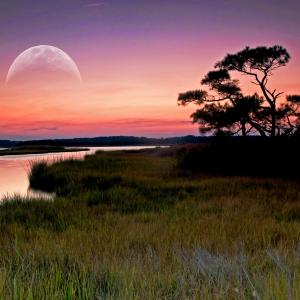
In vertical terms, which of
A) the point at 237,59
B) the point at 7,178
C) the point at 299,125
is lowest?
the point at 7,178

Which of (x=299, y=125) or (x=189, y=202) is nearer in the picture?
(x=189, y=202)

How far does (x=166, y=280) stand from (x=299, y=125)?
70.4ft

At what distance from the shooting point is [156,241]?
7242mm

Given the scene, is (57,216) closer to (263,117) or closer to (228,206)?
(228,206)

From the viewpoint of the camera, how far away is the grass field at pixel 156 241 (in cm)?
370

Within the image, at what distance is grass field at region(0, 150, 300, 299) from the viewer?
12.1 feet

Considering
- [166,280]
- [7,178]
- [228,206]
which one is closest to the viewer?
[166,280]

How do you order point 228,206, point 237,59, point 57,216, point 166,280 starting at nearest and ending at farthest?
point 166,280, point 57,216, point 228,206, point 237,59

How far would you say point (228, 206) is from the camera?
11.8m

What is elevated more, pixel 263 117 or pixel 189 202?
pixel 263 117

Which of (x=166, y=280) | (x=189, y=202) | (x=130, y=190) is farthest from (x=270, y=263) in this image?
(x=130, y=190)

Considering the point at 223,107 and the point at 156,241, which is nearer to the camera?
the point at 156,241

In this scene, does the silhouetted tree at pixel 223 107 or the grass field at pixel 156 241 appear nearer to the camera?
the grass field at pixel 156 241

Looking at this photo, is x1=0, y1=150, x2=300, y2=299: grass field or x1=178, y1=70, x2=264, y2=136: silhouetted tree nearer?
x1=0, y1=150, x2=300, y2=299: grass field
